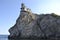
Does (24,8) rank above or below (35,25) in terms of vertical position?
above

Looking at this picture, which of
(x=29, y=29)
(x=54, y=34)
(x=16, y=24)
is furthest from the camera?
(x=16, y=24)

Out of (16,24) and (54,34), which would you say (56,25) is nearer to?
(54,34)

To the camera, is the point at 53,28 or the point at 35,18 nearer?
the point at 53,28

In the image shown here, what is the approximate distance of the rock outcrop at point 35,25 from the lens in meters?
93.9

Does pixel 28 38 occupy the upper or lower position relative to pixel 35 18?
lower

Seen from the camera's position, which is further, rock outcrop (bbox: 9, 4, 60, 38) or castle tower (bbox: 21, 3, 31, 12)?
castle tower (bbox: 21, 3, 31, 12)

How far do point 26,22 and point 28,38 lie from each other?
30.5 feet

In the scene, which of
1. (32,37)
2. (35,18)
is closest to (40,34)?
(32,37)

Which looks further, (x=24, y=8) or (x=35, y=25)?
(x=24, y=8)

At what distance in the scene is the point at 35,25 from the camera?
100750mm

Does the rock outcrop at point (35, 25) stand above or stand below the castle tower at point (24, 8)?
below

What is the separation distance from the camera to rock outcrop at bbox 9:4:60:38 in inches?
3696

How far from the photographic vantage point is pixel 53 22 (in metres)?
94.8

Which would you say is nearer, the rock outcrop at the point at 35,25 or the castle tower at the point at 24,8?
the rock outcrop at the point at 35,25
